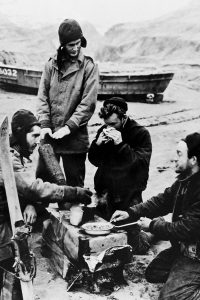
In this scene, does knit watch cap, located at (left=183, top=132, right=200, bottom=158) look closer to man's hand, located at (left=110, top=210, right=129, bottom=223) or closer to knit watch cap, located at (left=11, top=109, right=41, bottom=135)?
man's hand, located at (left=110, top=210, right=129, bottom=223)

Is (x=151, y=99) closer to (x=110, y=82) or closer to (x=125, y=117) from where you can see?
(x=110, y=82)

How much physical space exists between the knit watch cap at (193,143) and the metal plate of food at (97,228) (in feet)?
2.75

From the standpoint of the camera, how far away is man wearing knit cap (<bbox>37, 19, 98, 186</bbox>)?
405 centimetres

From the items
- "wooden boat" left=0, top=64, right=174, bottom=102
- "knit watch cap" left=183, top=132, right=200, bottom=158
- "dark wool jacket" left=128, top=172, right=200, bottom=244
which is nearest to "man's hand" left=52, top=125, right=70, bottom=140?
"dark wool jacket" left=128, top=172, right=200, bottom=244

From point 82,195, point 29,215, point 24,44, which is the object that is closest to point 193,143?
point 82,195

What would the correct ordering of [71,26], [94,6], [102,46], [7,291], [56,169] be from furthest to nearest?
[102,46] < [94,6] < [56,169] < [71,26] < [7,291]

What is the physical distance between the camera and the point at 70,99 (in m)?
4.13

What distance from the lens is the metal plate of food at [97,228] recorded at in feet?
10.3

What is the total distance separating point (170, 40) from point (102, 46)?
6.42m

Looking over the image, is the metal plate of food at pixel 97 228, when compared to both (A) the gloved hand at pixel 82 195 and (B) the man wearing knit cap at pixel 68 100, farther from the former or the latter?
Result: (B) the man wearing knit cap at pixel 68 100

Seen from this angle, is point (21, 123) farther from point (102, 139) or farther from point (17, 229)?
point (17, 229)

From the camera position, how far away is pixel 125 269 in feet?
11.6

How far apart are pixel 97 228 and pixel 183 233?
648mm

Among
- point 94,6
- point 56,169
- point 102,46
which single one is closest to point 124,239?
point 56,169
